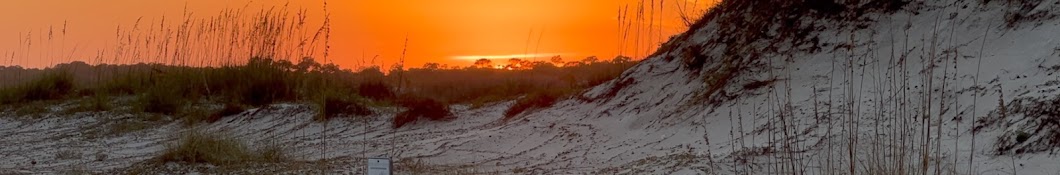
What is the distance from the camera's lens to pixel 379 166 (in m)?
4.59

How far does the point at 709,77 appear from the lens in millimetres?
8359

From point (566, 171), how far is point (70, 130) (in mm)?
7244

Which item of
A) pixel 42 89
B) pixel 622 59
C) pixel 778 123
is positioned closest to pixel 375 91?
pixel 622 59

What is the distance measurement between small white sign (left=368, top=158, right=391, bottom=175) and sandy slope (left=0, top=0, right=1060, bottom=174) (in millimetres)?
1673

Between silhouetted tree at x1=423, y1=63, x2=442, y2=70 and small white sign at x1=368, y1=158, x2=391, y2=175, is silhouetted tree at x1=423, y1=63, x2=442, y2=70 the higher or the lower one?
the higher one

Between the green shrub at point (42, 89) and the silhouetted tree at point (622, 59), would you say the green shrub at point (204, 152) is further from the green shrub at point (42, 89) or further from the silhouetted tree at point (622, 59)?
the green shrub at point (42, 89)

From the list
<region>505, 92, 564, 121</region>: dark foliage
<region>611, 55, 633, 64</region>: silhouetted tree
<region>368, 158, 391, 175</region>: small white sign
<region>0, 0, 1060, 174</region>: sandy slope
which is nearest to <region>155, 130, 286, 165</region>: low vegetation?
<region>0, 0, 1060, 174</region>: sandy slope

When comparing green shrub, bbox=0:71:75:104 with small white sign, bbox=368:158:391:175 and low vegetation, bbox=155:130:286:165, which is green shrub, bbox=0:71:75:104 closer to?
low vegetation, bbox=155:130:286:165

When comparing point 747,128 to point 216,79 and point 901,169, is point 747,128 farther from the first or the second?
point 216,79

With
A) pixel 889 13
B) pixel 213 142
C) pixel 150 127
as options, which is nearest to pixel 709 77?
pixel 889 13

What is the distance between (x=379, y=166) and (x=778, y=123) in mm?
2976

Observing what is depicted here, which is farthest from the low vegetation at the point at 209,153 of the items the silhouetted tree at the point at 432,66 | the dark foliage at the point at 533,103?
the silhouetted tree at the point at 432,66

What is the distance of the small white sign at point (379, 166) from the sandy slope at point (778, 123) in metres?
1.67

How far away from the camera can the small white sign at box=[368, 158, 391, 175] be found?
4.57 m
